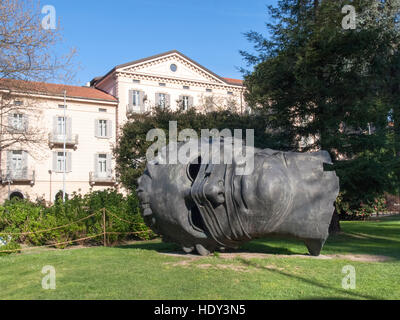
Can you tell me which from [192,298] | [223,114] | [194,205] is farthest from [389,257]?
[223,114]

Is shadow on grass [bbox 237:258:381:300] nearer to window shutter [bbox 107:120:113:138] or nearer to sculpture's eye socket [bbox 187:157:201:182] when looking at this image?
sculpture's eye socket [bbox 187:157:201:182]

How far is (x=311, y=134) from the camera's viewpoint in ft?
56.5

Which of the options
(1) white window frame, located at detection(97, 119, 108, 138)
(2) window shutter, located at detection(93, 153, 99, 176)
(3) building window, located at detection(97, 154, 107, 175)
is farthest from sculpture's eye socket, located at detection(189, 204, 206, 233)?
(1) white window frame, located at detection(97, 119, 108, 138)

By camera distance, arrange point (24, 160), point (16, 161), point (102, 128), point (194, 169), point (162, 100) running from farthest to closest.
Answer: point (102, 128)
point (24, 160)
point (16, 161)
point (162, 100)
point (194, 169)

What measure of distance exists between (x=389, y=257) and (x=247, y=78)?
10.9 metres

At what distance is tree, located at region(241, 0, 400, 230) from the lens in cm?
1499

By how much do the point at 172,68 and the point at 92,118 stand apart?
1100cm

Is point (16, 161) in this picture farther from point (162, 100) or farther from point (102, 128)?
point (162, 100)

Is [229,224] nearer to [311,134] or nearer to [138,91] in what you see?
[311,134]

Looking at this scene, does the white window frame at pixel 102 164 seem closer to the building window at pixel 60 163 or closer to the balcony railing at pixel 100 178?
the balcony railing at pixel 100 178

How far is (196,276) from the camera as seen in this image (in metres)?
7.77

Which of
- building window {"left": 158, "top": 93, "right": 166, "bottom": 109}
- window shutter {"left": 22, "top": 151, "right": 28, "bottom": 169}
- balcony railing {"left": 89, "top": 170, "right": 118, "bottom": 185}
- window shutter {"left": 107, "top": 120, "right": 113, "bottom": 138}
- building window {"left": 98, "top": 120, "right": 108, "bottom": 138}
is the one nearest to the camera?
building window {"left": 158, "top": 93, "right": 166, "bottom": 109}

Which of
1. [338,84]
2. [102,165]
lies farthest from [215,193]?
[102,165]
